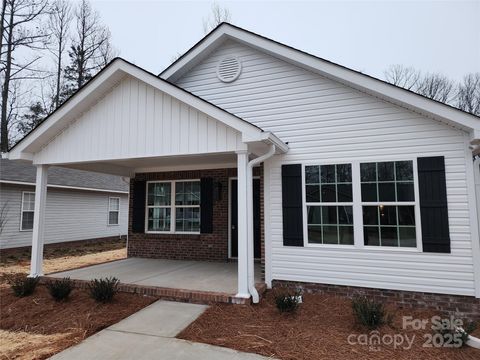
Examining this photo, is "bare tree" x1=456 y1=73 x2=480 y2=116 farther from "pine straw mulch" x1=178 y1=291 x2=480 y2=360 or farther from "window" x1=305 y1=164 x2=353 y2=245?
"pine straw mulch" x1=178 y1=291 x2=480 y2=360

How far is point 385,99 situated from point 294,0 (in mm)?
14196

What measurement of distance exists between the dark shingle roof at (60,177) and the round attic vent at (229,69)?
9.04 m

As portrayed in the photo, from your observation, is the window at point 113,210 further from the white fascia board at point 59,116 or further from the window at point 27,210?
Answer: the white fascia board at point 59,116

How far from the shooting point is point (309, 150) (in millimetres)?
6219

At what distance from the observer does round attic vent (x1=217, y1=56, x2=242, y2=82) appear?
7102 mm

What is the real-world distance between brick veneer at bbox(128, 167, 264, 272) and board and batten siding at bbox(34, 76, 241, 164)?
9.39 ft

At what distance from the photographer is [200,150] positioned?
5.62 meters

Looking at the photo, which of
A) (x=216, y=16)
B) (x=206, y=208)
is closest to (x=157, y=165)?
(x=206, y=208)

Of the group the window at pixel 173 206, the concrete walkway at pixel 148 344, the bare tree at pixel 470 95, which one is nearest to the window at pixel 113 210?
the window at pixel 173 206

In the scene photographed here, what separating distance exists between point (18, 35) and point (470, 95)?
30133mm

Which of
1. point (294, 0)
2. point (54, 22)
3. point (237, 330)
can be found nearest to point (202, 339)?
point (237, 330)

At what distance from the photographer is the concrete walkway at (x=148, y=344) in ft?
12.1

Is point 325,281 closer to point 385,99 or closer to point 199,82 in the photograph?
point 385,99

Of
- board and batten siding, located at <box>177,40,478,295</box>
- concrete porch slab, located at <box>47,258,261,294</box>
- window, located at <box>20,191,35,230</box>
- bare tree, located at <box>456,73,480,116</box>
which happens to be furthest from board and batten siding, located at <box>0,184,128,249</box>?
bare tree, located at <box>456,73,480,116</box>
